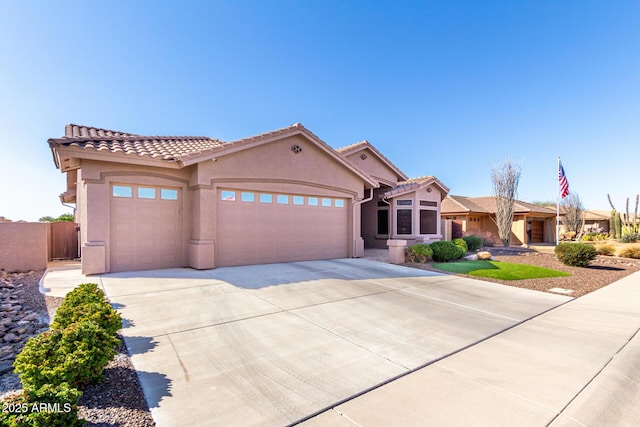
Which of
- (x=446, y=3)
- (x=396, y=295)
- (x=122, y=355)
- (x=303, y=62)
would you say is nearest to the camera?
(x=122, y=355)

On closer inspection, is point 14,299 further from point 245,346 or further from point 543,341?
point 543,341

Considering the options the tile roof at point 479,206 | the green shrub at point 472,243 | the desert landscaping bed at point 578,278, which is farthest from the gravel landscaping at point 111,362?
the tile roof at point 479,206

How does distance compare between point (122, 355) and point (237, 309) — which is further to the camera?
point (237, 309)

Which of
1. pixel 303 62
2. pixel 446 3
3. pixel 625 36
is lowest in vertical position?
pixel 625 36

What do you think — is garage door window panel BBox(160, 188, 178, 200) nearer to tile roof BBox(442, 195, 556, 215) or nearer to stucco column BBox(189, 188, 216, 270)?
stucco column BBox(189, 188, 216, 270)

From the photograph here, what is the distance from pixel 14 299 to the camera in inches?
255

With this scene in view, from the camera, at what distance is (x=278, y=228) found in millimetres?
11961

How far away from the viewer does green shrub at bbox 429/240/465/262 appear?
13359mm

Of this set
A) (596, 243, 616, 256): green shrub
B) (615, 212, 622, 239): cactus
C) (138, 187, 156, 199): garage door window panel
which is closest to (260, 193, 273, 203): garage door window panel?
(138, 187, 156, 199): garage door window panel

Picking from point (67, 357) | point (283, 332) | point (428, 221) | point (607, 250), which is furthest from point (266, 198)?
point (607, 250)

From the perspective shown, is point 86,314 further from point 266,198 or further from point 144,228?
point 266,198

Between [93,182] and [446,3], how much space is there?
16365 mm

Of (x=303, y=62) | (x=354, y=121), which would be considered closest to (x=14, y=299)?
(x=303, y=62)

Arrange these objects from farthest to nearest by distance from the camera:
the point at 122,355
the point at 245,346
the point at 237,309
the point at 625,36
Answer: the point at 625,36 < the point at 237,309 < the point at 245,346 < the point at 122,355
